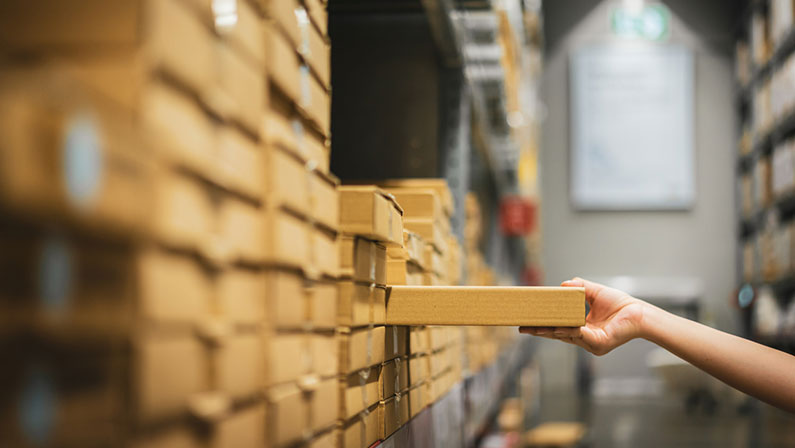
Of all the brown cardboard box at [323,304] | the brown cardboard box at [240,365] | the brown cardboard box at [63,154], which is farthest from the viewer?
the brown cardboard box at [323,304]

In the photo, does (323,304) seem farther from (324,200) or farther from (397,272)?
(397,272)

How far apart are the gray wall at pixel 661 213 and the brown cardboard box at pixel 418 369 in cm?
1221

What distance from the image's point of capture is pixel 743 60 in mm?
13516

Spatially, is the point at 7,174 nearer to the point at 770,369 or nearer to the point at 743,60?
the point at 770,369

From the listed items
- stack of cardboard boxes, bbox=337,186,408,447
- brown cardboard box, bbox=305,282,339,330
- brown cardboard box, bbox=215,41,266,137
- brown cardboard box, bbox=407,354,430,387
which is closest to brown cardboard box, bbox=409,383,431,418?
brown cardboard box, bbox=407,354,430,387

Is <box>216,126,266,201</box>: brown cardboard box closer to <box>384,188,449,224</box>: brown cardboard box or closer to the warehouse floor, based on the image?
<box>384,188,449,224</box>: brown cardboard box

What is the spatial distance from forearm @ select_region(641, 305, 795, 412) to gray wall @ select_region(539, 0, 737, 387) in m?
12.3

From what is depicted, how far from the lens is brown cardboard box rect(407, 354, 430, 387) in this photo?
1.82 m

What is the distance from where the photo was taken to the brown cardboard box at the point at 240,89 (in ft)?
2.52

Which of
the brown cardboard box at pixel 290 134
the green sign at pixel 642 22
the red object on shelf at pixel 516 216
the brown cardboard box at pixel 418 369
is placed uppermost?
the green sign at pixel 642 22

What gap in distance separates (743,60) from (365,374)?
13.7 metres

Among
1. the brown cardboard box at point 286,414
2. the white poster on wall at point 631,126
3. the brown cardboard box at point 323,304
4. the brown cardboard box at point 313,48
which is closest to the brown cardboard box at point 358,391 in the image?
the brown cardboard box at point 323,304

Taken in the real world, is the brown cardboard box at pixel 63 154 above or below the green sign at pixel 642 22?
below

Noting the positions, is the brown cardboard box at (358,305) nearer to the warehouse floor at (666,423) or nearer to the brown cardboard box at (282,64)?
the brown cardboard box at (282,64)
